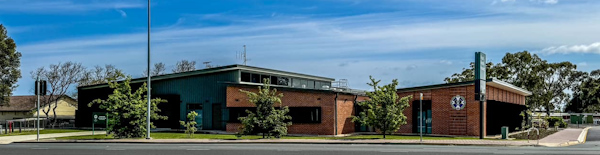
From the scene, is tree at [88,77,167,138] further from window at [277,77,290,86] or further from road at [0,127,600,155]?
window at [277,77,290,86]

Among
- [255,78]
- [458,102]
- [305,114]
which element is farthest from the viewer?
[255,78]

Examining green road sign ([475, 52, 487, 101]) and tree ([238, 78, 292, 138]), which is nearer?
green road sign ([475, 52, 487, 101])

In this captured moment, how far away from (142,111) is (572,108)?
3309 inches

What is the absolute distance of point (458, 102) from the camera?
34938 mm

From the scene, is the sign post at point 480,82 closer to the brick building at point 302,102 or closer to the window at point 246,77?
the brick building at point 302,102

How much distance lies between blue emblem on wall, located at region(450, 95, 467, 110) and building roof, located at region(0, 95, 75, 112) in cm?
4895

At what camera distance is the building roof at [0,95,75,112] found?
6706 centimetres

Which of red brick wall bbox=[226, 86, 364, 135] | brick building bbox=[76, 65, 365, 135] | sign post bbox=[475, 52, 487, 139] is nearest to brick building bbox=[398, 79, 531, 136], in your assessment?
sign post bbox=[475, 52, 487, 139]

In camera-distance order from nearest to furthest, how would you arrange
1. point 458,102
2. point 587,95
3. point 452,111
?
point 458,102
point 452,111
point 587,95

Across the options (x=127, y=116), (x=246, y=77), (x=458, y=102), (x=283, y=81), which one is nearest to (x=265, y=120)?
(x=127, y=116)

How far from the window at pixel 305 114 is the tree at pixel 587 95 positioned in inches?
2663

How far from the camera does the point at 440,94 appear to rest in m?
35.9

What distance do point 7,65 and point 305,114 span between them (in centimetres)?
3839

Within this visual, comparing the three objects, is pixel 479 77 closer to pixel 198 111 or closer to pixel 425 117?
pixel 425 117
